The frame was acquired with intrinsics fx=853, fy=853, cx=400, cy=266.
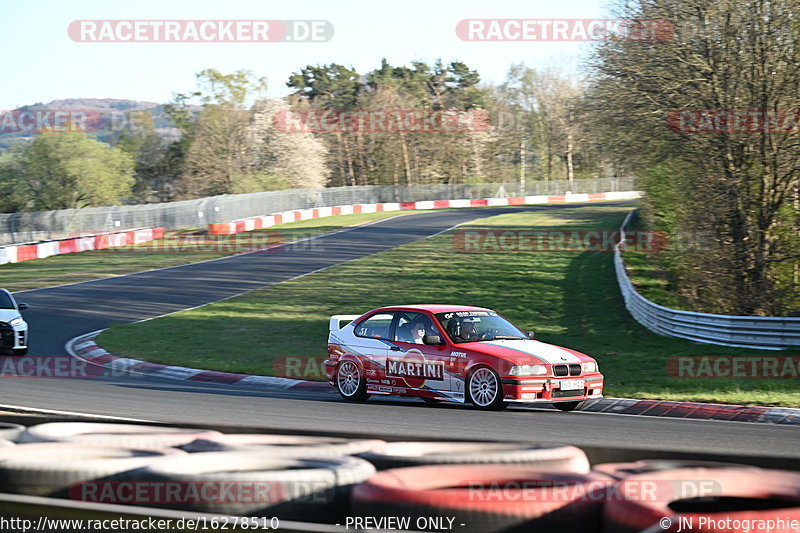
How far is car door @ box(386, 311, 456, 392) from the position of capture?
36.9 ft

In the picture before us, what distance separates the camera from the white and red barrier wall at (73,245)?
114 feet

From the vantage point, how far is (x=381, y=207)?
6812 cm

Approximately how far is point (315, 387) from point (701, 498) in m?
10.1

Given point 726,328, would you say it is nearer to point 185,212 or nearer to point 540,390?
point 540,390

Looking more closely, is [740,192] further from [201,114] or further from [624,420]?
[201,114]

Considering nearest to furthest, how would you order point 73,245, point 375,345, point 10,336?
1. point 375,345
2. point 10,336
3. point 73,245

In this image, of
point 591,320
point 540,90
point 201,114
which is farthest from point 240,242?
point 540,90

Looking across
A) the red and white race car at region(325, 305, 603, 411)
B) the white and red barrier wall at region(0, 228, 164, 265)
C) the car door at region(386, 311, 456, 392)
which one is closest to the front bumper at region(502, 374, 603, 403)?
the red and white race car at region(325, 305, 603, 411)

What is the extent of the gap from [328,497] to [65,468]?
1563 mm

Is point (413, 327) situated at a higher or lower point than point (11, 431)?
lower

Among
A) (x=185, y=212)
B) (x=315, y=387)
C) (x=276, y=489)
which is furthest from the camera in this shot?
(x=185, y=212)

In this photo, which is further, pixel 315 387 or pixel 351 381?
pixel 315 387

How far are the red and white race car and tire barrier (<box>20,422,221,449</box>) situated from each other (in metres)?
5.33

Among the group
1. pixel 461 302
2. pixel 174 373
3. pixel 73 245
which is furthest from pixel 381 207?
pixel 174 373
